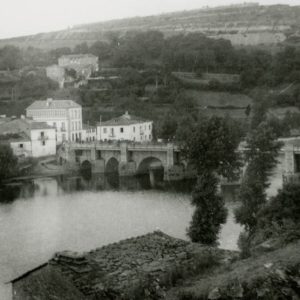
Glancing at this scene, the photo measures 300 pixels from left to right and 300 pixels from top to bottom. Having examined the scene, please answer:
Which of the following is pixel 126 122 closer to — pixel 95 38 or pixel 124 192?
pixel 124 192

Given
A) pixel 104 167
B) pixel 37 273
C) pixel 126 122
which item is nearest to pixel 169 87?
pixel 126 122

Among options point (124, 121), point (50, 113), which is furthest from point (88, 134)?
point (124, 121)

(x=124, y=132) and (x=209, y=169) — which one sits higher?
(x=209, y=169)

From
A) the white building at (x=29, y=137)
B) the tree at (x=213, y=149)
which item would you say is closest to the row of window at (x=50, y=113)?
the white building at (x=29, y=137)

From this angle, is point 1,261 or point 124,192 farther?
point 124,192

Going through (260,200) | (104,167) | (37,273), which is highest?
(37,273)

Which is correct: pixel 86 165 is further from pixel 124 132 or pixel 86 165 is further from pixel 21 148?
pixel 21 148

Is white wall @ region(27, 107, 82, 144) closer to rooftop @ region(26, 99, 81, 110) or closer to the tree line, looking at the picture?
rooftop @ region(26, 99, 81, 110)
